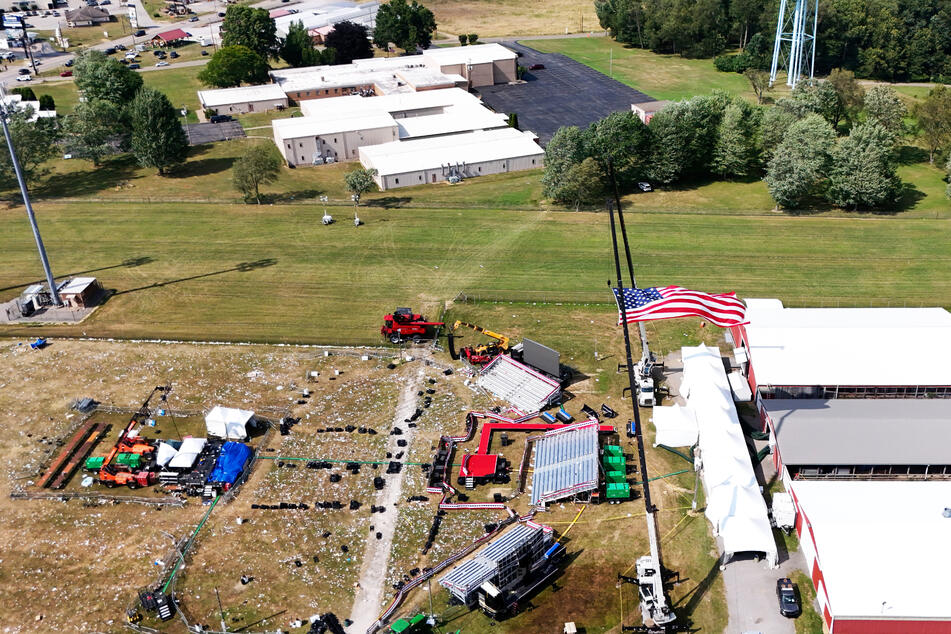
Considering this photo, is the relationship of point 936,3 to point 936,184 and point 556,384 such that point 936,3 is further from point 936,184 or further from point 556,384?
point 556,384

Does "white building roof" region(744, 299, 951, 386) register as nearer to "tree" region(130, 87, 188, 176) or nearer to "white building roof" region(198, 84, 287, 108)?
"tree" region(130, 87, 188, 176)

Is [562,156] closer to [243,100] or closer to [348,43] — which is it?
[243,100]

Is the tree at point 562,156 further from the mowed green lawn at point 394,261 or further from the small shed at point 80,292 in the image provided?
the small shed at point 80,292

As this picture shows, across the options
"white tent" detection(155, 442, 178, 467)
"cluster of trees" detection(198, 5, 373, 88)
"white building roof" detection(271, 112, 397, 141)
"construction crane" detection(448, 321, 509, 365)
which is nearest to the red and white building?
"construction crane" detection(448, 321, 509, 365)

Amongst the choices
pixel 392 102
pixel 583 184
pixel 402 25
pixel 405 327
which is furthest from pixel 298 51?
pixel 405 327

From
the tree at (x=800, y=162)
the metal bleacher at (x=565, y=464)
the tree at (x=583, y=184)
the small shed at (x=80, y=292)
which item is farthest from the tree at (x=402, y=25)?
the metal bleacher at (x=565, y=464)
